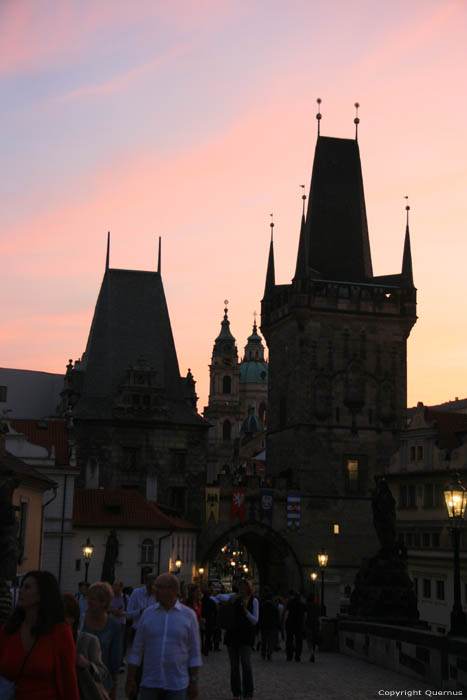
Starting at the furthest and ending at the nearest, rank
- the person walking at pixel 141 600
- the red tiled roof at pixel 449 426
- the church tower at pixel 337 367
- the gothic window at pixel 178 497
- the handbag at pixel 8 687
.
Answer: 1. the church tower at pixel 337 367
2. the gothic window at pixel 178 497
3. the red tiled roof at pixel 449 426
4. the person walking at pixel 141 600
5. the handbag at pixel 8 687

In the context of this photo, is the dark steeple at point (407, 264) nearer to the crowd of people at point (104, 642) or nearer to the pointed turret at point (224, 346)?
the crowd of people at point (104, 642)

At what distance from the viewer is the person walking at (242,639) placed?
14500 mm

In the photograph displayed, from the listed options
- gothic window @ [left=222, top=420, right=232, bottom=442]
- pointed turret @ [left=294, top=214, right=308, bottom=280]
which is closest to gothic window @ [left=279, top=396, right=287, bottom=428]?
pointed turret @ [left=294, top=214, right=308, bottom=280]

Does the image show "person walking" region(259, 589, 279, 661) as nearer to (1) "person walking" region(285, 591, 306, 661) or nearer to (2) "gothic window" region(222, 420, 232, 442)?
(1) "person walking" region(285, 591, 306, 661)

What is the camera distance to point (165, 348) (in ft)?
235

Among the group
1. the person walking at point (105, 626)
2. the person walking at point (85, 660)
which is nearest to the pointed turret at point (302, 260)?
the person walking at point (105, 626)

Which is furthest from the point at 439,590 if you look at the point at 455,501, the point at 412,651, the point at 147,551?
the point at 412,651

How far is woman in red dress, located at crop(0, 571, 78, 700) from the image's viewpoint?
6309 millimetres

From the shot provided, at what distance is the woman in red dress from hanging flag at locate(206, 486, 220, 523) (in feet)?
199

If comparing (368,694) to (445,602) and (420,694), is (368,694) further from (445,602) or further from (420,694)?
(445,602)

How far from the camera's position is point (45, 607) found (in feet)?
21.2

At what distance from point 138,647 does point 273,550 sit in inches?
2452

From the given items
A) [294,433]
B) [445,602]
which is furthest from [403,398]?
[445,602]

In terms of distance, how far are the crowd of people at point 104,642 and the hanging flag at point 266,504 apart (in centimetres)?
5098
